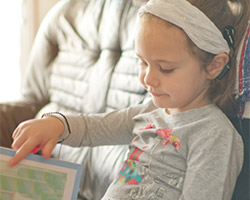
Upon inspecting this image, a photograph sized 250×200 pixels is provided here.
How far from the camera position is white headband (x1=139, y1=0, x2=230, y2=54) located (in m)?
0.83

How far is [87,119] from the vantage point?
3.53 ft

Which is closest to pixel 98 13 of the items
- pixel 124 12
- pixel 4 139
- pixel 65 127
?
pixel 124 12

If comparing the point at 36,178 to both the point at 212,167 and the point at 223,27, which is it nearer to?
the point at 212,167

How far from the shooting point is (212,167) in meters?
0.81

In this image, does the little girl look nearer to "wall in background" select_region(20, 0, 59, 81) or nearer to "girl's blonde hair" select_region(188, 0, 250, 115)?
"girl's blonde hair" select_region(188, 0, 250, 115)

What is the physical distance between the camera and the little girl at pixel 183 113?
2.69ft

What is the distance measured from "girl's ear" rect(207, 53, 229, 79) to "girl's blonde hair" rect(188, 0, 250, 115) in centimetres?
1

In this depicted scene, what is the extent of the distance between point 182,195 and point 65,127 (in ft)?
1.21

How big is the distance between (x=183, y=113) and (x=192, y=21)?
24cm

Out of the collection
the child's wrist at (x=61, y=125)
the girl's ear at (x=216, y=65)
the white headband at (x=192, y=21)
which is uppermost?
the white headband at (x=192, y=21)

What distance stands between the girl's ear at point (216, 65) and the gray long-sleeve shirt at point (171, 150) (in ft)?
0.28

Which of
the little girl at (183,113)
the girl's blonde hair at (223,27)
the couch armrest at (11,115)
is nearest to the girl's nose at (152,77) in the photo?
the little girl at (183,113)

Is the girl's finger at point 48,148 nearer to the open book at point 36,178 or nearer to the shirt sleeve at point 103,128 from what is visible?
the open book at point 36,178

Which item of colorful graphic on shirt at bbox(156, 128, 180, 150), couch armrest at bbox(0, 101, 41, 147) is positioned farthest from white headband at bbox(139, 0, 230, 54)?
couch armrest at bbox(0, 101, 41, 147)
